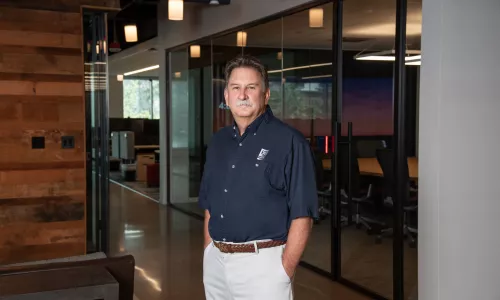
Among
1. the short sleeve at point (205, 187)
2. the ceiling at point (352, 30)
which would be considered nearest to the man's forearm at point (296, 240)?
the short sleeve at point (205, 187)

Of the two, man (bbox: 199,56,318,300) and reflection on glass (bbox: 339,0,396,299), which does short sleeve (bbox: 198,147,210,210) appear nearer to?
man (bbox: 199,56,318,300)

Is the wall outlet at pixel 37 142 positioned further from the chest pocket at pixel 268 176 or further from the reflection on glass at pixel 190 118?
the reflection on glass at pixel 190 118

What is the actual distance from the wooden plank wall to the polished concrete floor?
2.97ft

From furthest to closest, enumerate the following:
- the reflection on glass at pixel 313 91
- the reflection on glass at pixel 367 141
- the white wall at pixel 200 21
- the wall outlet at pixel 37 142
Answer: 1. the white wall at pixel 200 21
2. the reflection on glass at pixel 313 91
3. the wall outlet at pixel 37 142
4. the reflection on glass at pixel 367 141

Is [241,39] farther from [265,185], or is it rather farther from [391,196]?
[265,185]

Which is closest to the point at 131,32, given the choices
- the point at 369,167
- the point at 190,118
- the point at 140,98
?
the point at 190,118

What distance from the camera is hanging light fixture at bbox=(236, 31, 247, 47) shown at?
303 inches

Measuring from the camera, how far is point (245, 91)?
2.59 m

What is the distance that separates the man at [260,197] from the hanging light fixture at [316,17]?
3.46 m

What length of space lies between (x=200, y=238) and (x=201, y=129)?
214 centimetres

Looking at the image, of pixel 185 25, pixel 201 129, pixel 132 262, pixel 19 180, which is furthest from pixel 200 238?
pixel 132 262

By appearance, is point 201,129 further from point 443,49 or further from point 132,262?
point 132,262

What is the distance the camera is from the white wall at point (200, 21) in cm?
698

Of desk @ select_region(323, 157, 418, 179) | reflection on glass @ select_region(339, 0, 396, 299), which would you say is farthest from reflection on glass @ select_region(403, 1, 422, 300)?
desk @ select_region(323, 157, 418, 179)
